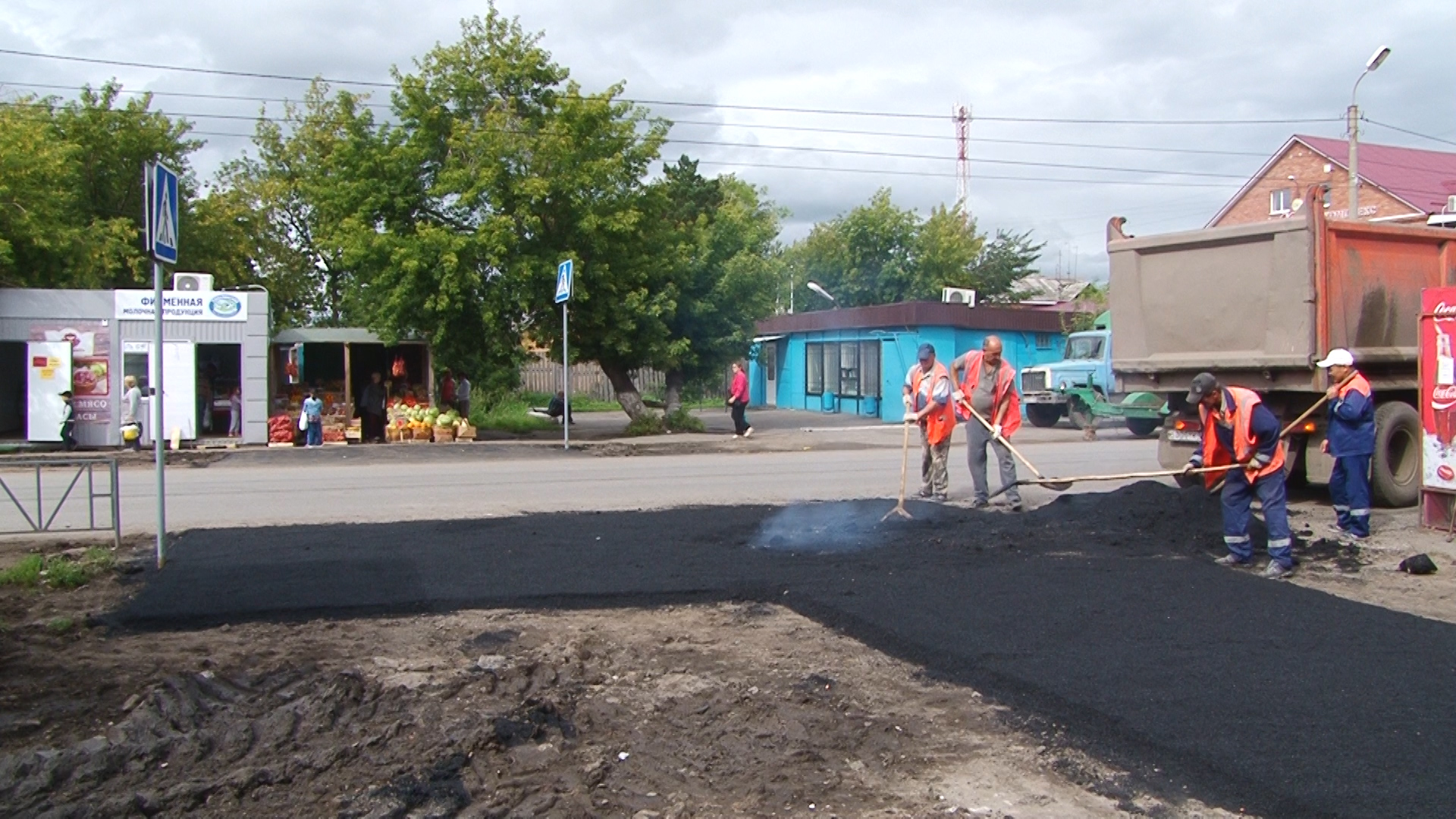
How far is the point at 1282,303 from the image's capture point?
11.9 metres

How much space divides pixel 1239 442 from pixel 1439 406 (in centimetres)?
287

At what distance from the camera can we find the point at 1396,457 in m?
12.3

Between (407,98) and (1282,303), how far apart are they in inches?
683

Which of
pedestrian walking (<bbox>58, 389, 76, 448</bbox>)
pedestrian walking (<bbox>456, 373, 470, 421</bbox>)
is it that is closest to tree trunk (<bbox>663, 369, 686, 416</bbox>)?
pedestrian walking (<bbox>456, 373, 470, 421</bbox>)

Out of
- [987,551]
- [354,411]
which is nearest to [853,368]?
[354,411]

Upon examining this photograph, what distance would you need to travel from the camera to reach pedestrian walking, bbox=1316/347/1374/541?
1012 centimetres

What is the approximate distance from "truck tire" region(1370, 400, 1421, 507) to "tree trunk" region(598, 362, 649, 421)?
15175 mm

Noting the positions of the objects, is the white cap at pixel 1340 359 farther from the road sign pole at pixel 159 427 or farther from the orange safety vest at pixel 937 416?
the road sign pole at pixel 159 427

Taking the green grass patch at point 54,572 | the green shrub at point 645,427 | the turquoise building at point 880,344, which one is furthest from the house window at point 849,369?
the green grass patch at point 54,572

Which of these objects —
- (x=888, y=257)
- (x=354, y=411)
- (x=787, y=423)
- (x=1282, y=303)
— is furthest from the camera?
(x=888, y=257)

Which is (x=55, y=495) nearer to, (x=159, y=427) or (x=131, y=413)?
(x=159, y=427)

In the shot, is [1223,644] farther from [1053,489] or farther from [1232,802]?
[1053,489]

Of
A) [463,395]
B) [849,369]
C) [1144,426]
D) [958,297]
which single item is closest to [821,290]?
[849,369]

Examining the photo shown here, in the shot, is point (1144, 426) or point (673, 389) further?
point (673, 389)
